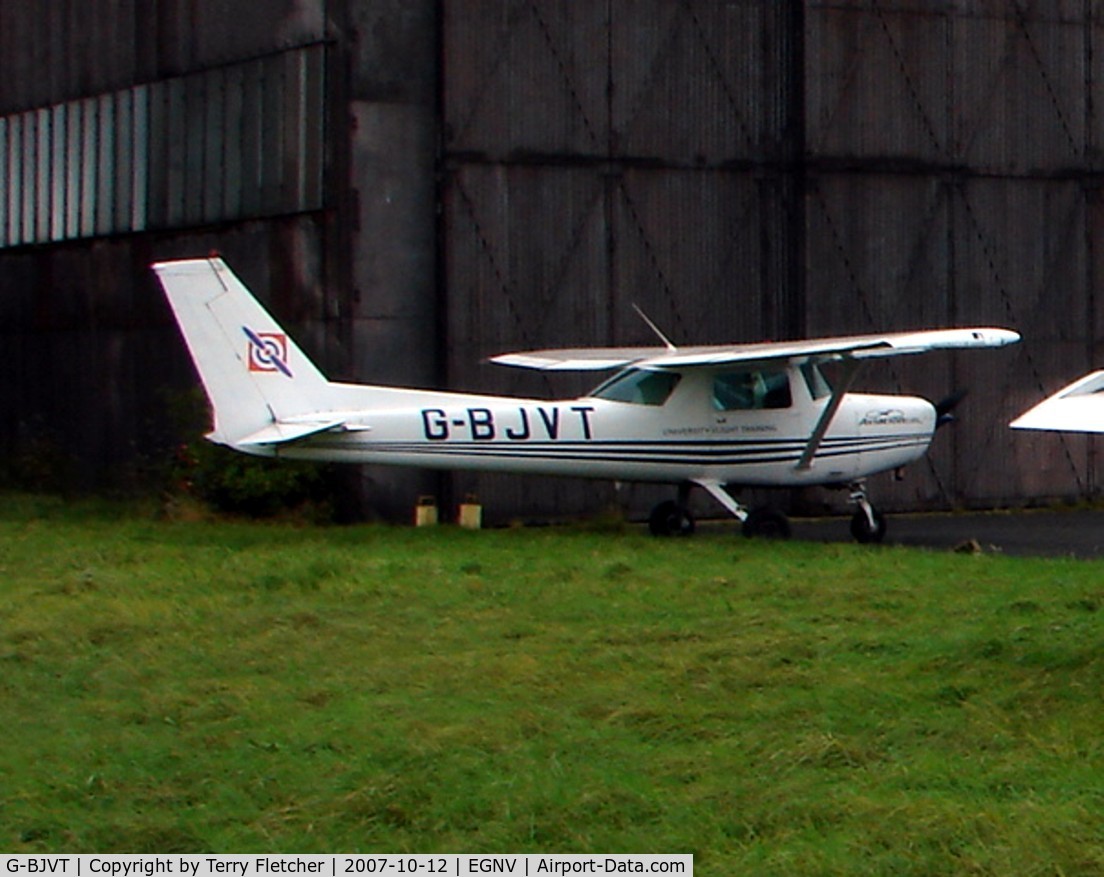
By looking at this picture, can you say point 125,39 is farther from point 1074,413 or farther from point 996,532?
point 1074,413

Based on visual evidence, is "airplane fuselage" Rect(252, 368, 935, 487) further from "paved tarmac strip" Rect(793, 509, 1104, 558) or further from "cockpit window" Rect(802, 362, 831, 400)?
"paved tarmac strip" Rect(793, 509, 1104, 558)

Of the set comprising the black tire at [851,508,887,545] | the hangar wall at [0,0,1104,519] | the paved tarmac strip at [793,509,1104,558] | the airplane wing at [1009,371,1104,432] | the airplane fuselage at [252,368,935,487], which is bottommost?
the paved tarmac strip at [793,509,1104,558]

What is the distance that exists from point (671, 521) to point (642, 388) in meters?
1.45

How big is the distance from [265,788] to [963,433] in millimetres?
18540

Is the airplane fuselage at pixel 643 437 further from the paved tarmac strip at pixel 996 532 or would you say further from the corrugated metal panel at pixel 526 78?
the corrugated metal panel at pixel 526 78

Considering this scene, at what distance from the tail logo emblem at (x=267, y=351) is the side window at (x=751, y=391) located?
14.6 feet

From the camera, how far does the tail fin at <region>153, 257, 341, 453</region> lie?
18.2 metres

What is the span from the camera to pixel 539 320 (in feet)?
75.2

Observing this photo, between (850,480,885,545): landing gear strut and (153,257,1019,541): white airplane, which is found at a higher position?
(153,257,1019,541): white airplane

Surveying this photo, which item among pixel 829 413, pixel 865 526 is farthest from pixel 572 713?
pixel 865 526

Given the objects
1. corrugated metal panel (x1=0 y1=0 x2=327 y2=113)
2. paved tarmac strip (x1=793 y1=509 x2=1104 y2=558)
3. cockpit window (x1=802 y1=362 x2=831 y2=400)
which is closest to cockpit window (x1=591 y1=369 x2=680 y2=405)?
cockpit window (x1=802 y1=362 x2=831 y2=400)

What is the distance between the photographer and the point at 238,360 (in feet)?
59.8

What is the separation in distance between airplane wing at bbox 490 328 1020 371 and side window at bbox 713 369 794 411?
0.92 feet

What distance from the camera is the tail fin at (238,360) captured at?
59.9 feet
